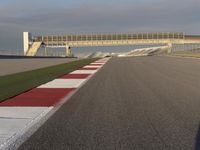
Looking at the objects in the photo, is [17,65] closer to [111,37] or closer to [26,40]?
[26,40]

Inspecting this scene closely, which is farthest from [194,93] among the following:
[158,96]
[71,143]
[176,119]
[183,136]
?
[71,143]

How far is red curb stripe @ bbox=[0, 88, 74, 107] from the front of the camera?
12079 mm

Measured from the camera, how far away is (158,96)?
13.5 m

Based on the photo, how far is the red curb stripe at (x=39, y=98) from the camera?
12.1m

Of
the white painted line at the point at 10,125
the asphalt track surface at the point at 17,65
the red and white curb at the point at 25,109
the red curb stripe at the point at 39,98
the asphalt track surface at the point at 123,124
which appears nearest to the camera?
the asphalt track surface at the point at 123,124

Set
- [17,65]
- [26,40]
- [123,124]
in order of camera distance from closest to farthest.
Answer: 1. [123,124]
2. [17,65]
3. [26,40]

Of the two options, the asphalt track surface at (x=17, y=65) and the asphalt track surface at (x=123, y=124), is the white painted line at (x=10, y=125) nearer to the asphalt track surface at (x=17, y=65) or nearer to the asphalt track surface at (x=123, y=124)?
the asphalt track surface at (x=123, y=124)

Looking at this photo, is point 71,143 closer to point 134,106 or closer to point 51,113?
Result: point 51,113

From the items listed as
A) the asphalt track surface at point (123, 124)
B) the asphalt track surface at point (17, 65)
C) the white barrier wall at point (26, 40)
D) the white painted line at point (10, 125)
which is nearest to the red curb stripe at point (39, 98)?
the asphalt track surface at point (123, 124)

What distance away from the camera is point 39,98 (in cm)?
1332

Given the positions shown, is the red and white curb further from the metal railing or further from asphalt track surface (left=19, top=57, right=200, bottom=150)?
the metal railing

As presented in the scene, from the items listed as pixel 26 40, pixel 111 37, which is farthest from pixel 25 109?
pixel 111 37

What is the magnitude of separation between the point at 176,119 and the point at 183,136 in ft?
5.33

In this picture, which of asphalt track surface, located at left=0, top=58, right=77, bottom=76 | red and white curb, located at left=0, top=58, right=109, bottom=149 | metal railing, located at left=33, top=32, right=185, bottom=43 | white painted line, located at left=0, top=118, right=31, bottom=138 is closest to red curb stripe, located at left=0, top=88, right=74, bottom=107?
red and white curb, located at left=0, top=58, right=109, bottom=149
